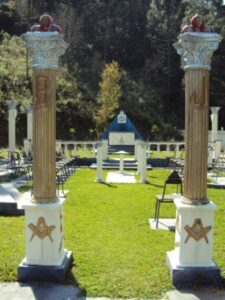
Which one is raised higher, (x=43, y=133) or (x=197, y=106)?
(x=197, y=106)

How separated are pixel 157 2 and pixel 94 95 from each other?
50.6 ft

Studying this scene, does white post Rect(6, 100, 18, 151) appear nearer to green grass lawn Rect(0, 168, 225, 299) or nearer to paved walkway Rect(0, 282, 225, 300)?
green grass lawn Rect(0, 168, 225, 299)

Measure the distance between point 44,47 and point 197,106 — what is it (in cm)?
195

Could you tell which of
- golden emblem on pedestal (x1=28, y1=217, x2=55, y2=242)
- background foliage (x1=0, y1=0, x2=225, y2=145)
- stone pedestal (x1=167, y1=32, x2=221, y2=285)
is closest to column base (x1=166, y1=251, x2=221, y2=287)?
stone pedestal (x1=167, y1=32, x2=221, y2=285)

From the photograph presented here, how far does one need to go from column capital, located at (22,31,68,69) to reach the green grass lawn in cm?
258

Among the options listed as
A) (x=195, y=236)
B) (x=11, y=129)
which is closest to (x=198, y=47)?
(x=195, y=236)

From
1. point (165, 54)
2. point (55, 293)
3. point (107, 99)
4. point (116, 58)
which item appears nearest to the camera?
point (55, 293)

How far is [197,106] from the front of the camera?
5195 mm

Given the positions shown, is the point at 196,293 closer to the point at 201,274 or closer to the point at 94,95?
the point at 201,274

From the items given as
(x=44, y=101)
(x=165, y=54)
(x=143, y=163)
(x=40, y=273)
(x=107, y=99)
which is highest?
(x=165, y=54)

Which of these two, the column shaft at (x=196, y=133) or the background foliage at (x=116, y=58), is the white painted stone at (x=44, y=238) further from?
the background foliage at (x=116, y=58)

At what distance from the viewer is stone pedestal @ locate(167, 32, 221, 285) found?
5137 mm

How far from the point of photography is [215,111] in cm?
2094

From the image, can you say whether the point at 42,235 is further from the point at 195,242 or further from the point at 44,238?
the point at 195,242
